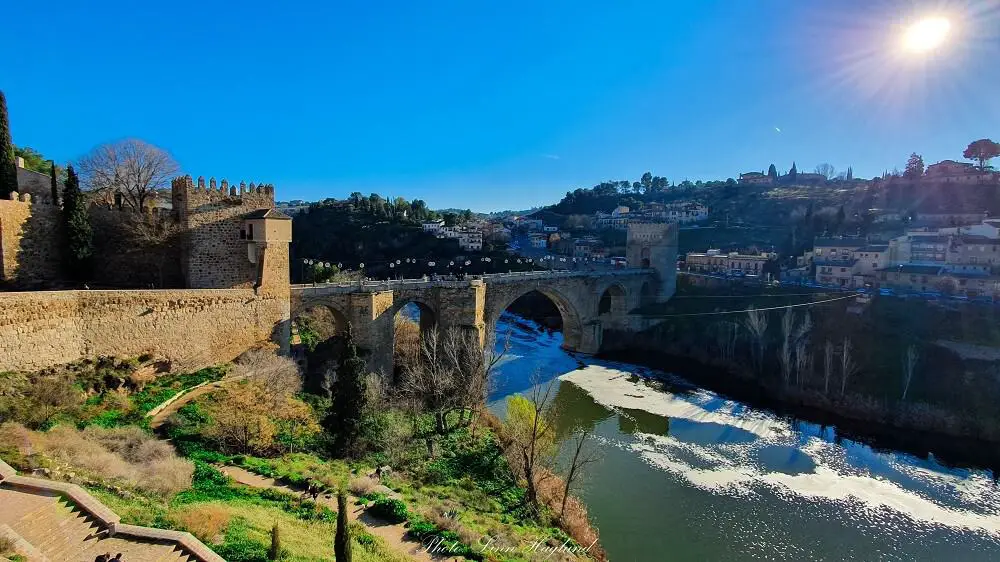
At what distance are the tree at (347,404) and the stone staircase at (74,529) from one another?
281 inches

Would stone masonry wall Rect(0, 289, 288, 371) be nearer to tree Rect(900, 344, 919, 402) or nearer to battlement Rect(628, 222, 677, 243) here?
tree Rect(900, 344, 919, 402)

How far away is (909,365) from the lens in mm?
24688

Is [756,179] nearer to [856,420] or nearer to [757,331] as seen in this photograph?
[757,331]

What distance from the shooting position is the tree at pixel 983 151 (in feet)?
187

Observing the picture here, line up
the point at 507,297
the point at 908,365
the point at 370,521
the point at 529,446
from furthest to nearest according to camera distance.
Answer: the point at 507,297
the point at 908,365
the point at 529,446
the point at 370,521

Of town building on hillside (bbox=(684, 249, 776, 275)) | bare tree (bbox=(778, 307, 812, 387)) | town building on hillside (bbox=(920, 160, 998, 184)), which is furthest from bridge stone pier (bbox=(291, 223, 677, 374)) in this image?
town building on hillside (bbox=(920, 160, 998, 184))

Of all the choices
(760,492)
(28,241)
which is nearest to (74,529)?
(28,241)

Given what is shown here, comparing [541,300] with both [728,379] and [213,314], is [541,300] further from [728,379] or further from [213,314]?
[213,314]

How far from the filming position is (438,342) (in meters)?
26.0

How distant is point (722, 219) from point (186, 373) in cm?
7988

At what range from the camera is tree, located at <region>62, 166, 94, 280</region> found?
1575 centimetres

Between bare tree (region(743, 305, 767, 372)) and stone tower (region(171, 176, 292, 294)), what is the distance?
27362mm

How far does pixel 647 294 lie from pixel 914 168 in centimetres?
4723

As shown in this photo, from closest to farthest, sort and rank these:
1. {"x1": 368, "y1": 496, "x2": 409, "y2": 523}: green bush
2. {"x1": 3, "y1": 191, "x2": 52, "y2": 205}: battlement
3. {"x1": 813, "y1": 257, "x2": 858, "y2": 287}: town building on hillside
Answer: {"x1": 368, "y1": 496, "x2": 409, "y2": 523}: green bush
{"x1": 3, "y1": 191, "x2": 52, "y2": 205}: battlement
{"x1": 813, "y1": 257, "x2": 858, "y2": 287}: town building on hillside
